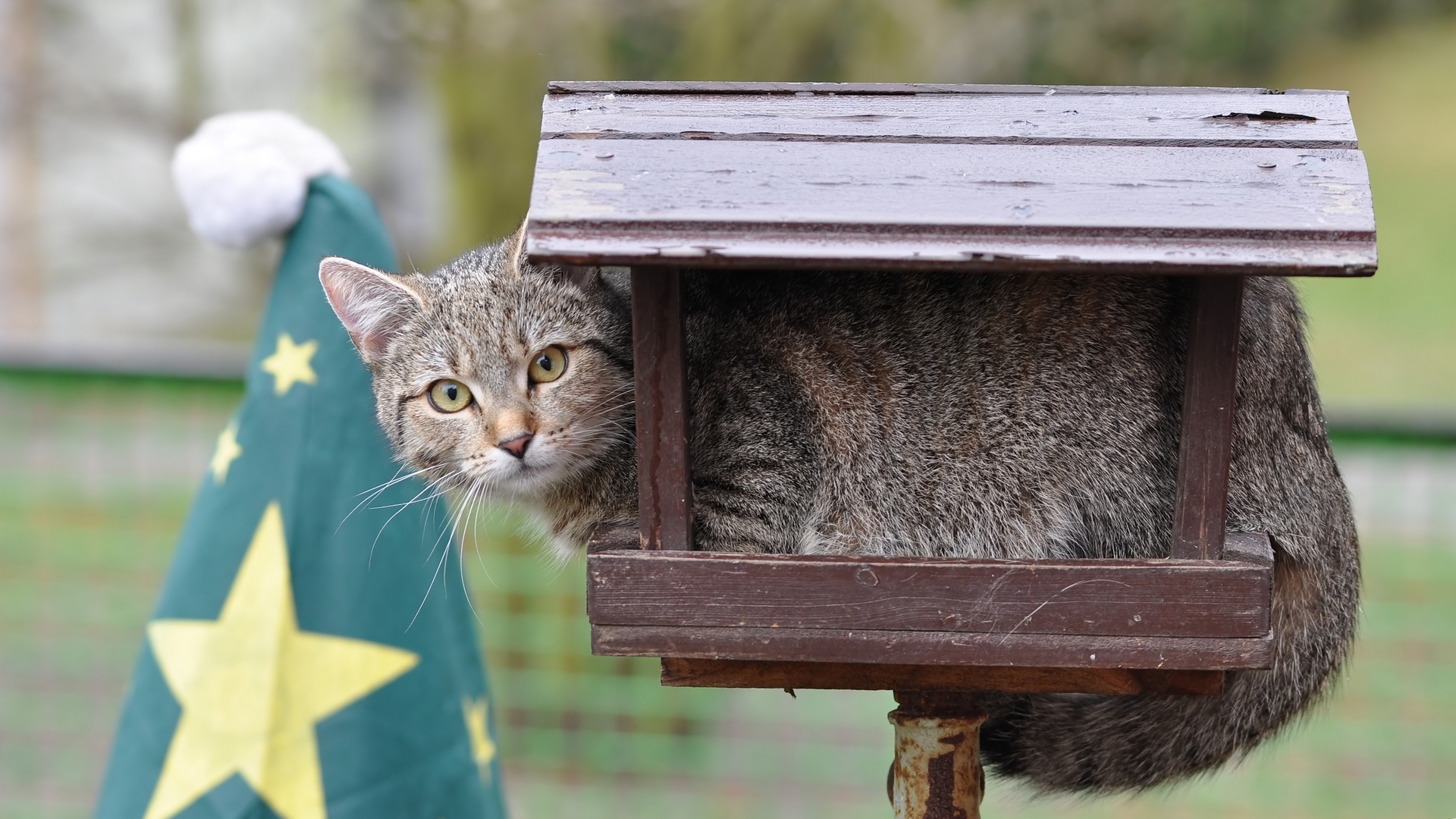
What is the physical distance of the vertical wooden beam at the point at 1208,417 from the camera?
4.97ft

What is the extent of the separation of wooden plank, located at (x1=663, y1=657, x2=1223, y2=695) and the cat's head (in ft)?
1.27

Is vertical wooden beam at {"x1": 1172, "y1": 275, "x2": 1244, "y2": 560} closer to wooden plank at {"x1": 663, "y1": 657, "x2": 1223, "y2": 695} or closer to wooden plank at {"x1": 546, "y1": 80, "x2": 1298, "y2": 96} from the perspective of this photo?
wooden plank at {"x1": 663, "y1": 657, "x2": 1223, "y2": 695}

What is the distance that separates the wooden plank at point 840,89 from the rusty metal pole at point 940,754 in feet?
2.61

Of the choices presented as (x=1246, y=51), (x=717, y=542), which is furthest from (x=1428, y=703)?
(x=1246, y=51)

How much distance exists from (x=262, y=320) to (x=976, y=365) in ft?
4.69

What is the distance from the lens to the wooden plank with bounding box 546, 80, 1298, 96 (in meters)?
1.64

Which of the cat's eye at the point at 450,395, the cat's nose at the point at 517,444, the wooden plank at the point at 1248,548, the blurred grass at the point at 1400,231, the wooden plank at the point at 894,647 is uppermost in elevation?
the blurred grass at the point at 1400,231

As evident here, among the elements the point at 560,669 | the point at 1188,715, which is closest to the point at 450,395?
the point at 1188,715

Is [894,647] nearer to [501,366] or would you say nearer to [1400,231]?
[501,366]

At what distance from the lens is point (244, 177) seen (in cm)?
233

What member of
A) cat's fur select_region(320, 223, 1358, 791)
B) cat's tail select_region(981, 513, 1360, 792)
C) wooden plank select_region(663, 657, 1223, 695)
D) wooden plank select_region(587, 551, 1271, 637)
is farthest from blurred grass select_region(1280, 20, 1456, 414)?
wooden plank select_region(587, 551, 1271, 637)

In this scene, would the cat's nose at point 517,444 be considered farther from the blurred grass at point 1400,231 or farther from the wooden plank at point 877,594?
the blurred grass at point 1400,231

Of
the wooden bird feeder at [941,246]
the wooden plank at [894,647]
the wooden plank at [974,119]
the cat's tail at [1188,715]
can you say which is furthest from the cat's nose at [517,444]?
the cat's tail at [1188,715]

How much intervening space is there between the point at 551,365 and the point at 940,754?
2.55 ft
